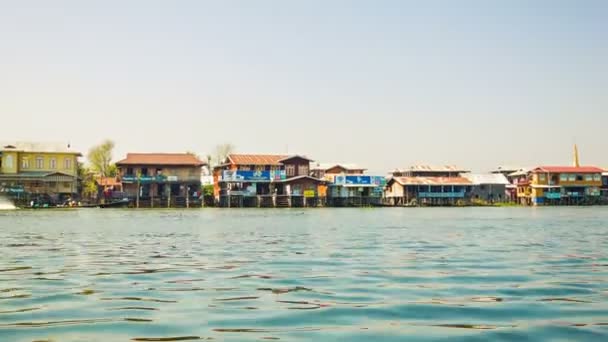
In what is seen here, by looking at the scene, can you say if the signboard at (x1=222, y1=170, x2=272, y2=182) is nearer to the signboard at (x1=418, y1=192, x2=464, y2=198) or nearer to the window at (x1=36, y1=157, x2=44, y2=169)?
the window at (x1=36, y1=157, x2=44, y2=169)

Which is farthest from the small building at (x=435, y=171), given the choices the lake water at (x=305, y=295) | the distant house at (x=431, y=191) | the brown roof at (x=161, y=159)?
the lake water at (x=305, y=295)

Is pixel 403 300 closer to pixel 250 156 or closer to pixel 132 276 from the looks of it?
pixel 132 276

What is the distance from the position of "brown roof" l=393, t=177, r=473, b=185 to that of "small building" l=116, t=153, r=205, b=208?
85.2ft

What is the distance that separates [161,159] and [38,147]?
1245 cm

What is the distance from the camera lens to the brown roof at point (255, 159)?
70.1 meters

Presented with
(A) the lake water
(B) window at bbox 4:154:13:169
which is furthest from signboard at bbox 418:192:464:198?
(A) the lake water

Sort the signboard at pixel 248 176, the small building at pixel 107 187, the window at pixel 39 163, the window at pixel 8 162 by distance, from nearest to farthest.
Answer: the window at pixel 8 162 < the window at pixel 39 163 < the small building at pixel 107 187 < the signboard at pixel 248 176

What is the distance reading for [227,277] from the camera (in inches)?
406

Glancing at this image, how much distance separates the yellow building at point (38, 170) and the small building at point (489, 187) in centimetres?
4947

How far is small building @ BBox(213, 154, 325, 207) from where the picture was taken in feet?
225

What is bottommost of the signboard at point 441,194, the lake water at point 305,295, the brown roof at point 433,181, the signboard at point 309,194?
the lake water at point 305,295

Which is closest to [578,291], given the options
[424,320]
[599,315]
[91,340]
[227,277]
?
[599,315]

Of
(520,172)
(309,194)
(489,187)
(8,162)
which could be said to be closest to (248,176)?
(309,194)

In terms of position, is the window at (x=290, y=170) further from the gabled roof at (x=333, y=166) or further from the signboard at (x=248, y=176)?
the gabled roof at (x=333, y=166)
